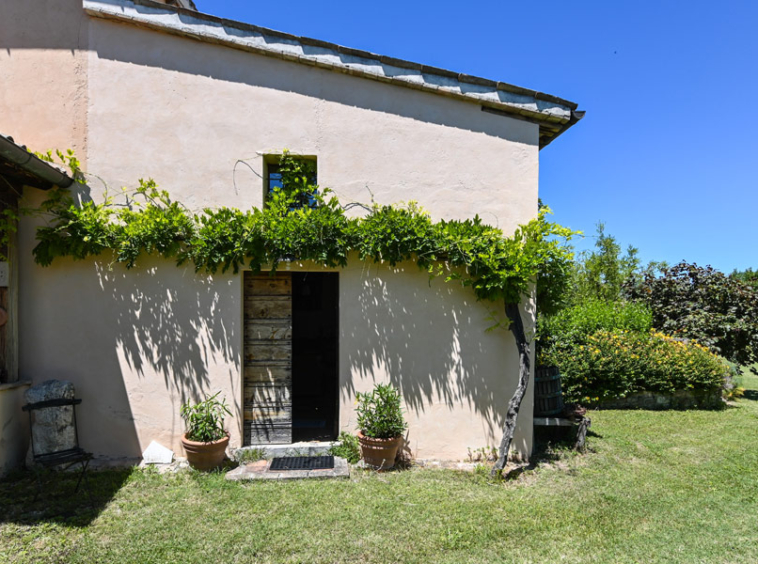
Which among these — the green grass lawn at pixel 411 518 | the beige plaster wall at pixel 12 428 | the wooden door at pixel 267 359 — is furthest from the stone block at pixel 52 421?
the wooden door at pixel 267 359

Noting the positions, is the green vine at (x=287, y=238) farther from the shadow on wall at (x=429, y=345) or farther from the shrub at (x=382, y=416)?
the shrub at (x=382, y=416)

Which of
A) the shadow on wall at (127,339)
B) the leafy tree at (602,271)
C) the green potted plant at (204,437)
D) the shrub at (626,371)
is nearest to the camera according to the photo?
the green potted plant at (204,437)

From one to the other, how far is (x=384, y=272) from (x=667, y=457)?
4.56 m

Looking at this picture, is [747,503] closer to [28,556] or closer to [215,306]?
[215,306]

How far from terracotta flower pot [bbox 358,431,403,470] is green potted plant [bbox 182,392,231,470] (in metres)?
1.66

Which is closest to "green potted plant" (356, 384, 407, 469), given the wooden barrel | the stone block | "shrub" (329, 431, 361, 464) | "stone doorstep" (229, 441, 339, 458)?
"shrub" (329, 431, 361, 464)

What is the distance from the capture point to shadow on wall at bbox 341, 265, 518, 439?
5176mm

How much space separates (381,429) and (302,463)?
3.50 ft

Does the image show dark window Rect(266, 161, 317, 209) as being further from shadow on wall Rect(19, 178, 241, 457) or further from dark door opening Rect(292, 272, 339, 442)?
dark door opening Rect(292, 272, 339, 442)

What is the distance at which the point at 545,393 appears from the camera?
19.1 feet

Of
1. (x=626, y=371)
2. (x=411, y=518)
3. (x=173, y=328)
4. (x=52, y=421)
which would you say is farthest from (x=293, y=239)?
(x=626, y=371)

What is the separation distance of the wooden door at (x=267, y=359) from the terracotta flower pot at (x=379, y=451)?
42.9 inches

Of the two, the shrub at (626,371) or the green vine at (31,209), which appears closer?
the green vine at (31,209)

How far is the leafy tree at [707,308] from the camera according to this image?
953 centimetres
